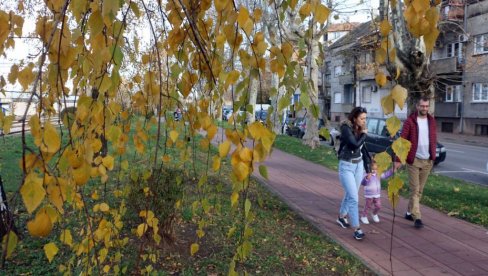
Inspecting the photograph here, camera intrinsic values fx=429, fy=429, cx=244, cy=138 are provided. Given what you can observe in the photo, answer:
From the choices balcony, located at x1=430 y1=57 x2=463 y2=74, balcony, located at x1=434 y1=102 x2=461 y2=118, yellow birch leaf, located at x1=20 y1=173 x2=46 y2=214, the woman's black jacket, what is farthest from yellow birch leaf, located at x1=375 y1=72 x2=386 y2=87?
balcony, located at x1=434 y1=102 x2=461 y2=118

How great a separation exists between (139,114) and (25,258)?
2483 millimetres

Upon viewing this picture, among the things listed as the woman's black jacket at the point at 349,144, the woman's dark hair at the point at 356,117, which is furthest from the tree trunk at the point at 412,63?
the woman's black jacket at the point at 349,144

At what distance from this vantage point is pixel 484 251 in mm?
5008

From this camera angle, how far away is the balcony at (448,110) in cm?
2831

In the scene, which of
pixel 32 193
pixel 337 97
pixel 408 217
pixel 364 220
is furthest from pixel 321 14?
pixel 337 97

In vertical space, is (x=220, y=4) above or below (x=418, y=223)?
above

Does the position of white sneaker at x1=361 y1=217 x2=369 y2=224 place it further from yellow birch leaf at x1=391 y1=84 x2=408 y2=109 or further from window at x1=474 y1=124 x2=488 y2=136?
window at x1=474 y1=124 x2=488 y2=136

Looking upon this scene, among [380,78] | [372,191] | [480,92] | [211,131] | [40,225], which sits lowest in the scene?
[372,191]

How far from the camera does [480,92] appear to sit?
26.6 metres

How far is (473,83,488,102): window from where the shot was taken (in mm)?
26219

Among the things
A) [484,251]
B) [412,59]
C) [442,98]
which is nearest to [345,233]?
[484,251]

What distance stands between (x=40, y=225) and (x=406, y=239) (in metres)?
5.04

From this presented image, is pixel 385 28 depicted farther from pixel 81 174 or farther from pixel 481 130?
pixel 481 130

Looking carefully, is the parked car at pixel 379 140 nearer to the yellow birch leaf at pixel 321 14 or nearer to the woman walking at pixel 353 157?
the woman walking at pixel 353 157
